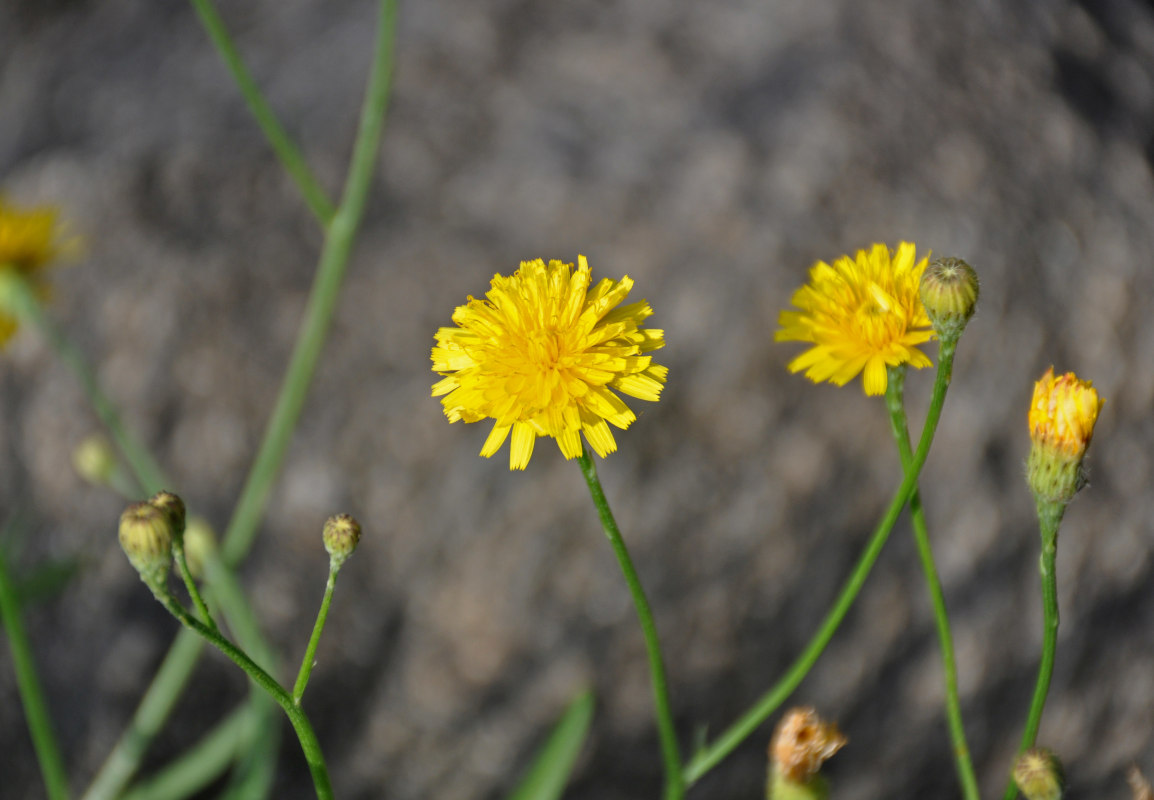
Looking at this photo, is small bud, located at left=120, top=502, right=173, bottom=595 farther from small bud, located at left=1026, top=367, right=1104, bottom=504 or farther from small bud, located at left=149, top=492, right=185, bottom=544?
small bud, located at left=1026, top=367, right=1104, bottom=504

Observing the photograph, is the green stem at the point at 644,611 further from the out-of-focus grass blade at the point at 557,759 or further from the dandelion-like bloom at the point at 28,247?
the dandelion-like bloom at the point at 28,247

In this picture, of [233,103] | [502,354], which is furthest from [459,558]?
[233,103]

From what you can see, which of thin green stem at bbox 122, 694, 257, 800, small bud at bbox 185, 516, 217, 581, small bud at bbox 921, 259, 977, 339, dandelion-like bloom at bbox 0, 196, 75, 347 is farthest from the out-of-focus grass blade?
dandelion-like bloom at bbox 0, 196, 75, 347

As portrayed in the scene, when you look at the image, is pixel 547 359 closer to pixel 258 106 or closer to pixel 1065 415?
pixel 1065 415

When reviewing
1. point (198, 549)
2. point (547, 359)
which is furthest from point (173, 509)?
point (198, 549)

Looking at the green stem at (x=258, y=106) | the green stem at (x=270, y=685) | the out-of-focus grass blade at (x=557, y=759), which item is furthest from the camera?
the out-of-focus grass blade at (x=557, y=759)

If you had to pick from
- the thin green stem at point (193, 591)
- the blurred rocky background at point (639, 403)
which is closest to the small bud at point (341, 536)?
the thin green stem at point (193, 591)
